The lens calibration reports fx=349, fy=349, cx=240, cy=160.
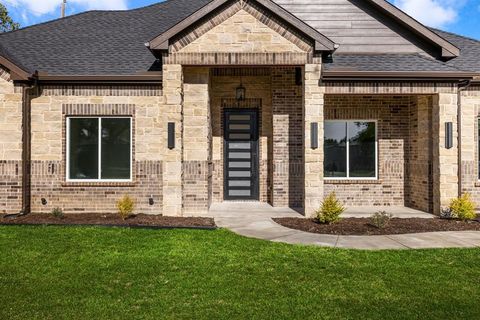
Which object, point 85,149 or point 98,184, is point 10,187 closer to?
point 85,149

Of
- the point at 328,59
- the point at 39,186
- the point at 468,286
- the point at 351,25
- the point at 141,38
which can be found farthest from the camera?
the point at 141,38

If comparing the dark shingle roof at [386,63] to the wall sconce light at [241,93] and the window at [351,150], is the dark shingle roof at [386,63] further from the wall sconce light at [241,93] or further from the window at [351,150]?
the wall sconce light at [241,93]

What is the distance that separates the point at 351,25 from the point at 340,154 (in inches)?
163

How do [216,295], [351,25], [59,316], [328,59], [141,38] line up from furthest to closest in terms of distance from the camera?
[141,38]
[351,25]
[328,59]
[216,295]
[59,316]

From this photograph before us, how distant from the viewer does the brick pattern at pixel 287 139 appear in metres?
10.9

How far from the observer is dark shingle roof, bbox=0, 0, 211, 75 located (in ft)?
33.4

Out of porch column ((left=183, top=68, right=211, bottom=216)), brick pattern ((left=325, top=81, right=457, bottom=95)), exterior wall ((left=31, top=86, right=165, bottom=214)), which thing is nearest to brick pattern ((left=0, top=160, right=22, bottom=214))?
exterior wall ((left=31, top=86, right=165, bottom=214))

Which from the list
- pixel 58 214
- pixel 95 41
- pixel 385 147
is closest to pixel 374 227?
pixel 385 147

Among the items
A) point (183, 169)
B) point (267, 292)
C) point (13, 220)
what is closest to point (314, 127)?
point (183, 169)

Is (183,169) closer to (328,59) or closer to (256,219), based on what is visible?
(256,219)

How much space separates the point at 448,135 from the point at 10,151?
38.7ft

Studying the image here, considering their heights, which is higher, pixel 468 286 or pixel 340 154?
pixel 340 154

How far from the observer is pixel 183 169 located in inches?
381

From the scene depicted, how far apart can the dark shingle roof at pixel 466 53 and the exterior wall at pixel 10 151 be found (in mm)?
12747
